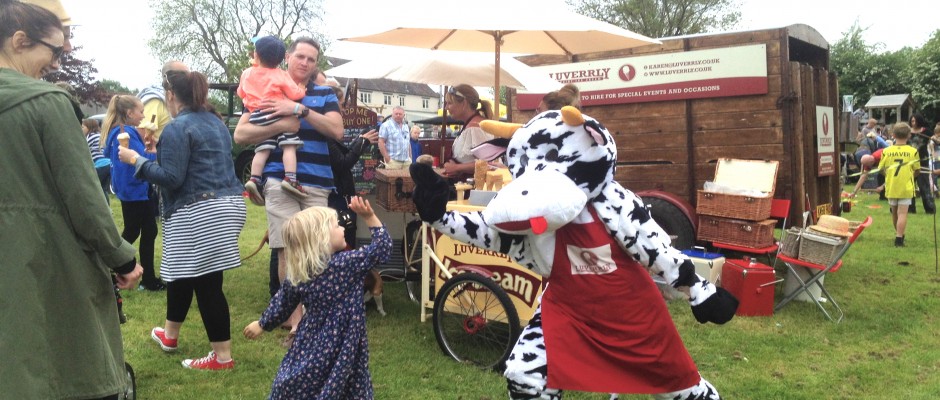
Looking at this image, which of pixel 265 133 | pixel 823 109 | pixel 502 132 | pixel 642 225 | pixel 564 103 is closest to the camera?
pixel 642 225

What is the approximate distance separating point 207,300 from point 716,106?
5265 millimetres

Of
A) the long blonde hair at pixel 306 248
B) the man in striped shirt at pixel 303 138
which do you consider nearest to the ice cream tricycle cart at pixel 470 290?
the man in striped shirt at pixel 303 138

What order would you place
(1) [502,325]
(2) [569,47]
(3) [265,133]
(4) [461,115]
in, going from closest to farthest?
(3) [265,133] < (1) [502,325] < (4) [461,115] < (2) [569,47]

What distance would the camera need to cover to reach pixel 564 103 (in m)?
3.85

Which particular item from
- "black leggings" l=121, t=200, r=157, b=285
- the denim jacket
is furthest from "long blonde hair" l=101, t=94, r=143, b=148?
the denim jacket

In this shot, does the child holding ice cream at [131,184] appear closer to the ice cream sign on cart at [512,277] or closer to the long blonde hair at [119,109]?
the long blonde hair at [119,109]

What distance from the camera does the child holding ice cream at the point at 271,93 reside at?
4410 mm

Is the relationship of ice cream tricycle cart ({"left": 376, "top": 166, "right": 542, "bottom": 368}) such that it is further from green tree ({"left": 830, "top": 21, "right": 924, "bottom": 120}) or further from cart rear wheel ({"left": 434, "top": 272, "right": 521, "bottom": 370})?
green tree ({"left": 830, "top": 21, "right": 924, "bottom": 120})

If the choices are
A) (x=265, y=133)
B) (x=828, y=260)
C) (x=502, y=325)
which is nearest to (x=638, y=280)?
(x=502, y=325)

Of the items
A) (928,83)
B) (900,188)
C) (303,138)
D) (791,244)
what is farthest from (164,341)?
(928,83)

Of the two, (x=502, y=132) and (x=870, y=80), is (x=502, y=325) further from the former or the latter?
(x=870, y=80)

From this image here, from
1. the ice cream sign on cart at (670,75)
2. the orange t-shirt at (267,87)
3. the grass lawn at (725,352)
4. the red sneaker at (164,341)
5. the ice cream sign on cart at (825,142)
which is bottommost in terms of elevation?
the grass lawn at (725,352)

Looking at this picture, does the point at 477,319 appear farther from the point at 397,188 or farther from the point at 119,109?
the point at 119,109

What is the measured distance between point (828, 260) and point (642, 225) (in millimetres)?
3781
